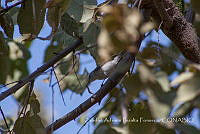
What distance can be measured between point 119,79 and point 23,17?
0.90 feet

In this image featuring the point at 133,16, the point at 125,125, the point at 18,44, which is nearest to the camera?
the point at 133,16

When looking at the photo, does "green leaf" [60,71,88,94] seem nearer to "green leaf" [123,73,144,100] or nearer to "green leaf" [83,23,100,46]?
"green leaf" [83,23,100,46]

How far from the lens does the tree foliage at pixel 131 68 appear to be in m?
0.47

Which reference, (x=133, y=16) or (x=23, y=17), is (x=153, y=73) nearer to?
(x=133, y=16)

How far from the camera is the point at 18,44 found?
3.66 ft

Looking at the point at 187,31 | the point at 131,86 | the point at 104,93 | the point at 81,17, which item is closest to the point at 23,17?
the point at 81,17

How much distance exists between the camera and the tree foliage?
47 centimetres

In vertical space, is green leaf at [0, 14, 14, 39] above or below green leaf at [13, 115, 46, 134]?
above

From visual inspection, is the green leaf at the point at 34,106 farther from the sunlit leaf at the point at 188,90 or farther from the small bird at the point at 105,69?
the sunlit leaf at the point at 188,90

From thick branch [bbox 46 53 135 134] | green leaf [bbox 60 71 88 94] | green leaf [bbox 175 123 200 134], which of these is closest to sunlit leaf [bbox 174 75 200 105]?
green leaf [bbox 175 123 200 134]

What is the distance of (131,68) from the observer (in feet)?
2.89

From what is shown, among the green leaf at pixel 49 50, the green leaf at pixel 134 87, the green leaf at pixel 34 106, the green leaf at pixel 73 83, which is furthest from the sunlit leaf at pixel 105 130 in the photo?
the green leaf at pixel 49 50

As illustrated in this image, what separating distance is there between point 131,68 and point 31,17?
0.26 metres

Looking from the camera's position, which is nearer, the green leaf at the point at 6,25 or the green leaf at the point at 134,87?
the green leaf at the point at 134,87
